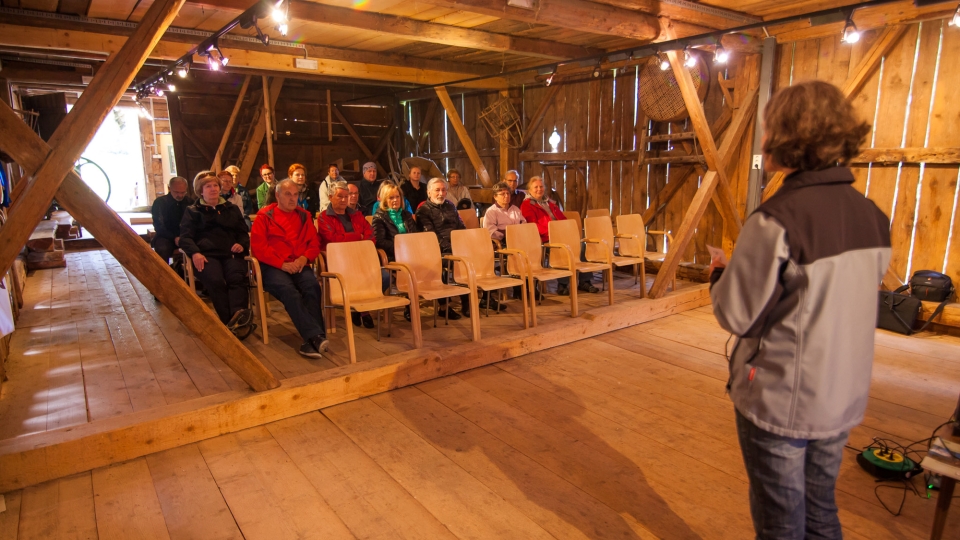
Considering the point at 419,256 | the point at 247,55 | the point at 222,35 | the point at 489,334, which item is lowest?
the point at 489,334

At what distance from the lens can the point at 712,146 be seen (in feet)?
17.5

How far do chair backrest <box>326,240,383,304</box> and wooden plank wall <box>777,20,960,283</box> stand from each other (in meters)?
3.90

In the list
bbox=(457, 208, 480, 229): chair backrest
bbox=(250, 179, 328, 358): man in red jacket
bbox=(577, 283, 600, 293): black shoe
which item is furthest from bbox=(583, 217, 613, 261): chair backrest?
bbox=(250, 179, 328, 358): man in red jacket

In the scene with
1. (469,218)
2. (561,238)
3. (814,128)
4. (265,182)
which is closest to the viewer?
(814,128)

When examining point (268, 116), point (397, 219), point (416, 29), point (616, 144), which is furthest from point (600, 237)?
point (268, 116)

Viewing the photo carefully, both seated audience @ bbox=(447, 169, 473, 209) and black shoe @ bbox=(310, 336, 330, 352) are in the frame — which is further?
seated audience @ bbox=(447, 169, 473, 209)

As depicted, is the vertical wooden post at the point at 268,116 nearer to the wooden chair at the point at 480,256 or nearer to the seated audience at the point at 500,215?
the seated audience at the point at 500,215

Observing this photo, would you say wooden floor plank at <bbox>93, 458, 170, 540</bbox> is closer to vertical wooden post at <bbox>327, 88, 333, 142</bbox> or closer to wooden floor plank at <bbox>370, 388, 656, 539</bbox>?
wooden floor plank at <bbox>370, 388, 656, 539</bbox>

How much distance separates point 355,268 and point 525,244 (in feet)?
5.10

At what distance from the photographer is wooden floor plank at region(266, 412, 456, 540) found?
2.15 m

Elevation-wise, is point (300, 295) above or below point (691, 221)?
below

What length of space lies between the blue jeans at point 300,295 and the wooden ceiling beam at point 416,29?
210cm

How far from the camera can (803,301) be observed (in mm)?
1310

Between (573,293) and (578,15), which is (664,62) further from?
(573,293)
